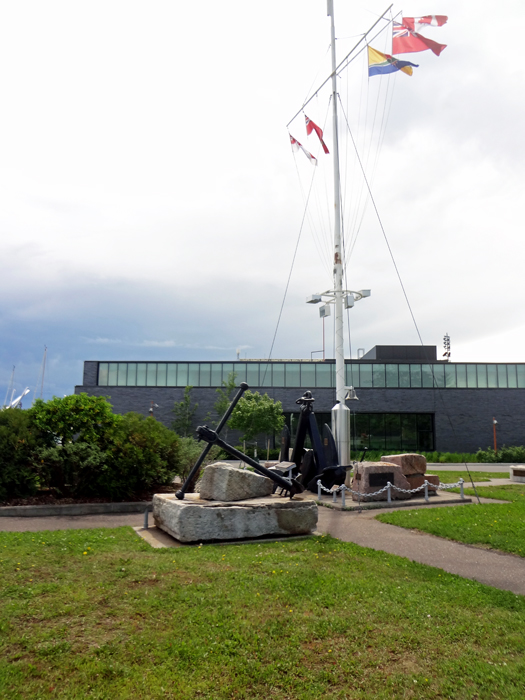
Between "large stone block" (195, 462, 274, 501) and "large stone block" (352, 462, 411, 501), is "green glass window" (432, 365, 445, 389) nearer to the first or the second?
"large stone block" (352, 462, 411, 501)

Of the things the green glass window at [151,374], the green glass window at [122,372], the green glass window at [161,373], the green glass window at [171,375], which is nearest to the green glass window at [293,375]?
the green glass window at [171,375]

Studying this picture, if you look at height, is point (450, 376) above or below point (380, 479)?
above

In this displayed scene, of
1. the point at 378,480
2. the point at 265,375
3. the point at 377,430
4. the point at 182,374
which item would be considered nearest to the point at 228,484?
the point at 378,480

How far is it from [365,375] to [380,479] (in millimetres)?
27039

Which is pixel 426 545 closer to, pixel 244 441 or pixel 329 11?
pixel 329 11

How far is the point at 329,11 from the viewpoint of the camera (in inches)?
800

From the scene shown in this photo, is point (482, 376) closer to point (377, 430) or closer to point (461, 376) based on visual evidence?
point (461, 376)

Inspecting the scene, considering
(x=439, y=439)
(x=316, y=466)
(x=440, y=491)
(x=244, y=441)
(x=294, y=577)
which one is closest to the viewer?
(x=294, y=577)

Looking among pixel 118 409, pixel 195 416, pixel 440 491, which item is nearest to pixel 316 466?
pixel 440 491

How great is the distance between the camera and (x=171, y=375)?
4297cm

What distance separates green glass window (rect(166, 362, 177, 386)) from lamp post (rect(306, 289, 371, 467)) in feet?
80.1

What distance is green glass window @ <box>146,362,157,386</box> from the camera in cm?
4291

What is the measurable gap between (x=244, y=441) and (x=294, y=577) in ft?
97.0

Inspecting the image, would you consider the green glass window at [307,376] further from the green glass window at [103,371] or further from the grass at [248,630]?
the grass at [248,630]
